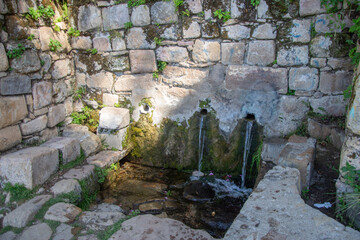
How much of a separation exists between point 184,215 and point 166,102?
5.78 ft

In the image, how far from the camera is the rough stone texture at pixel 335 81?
347cm

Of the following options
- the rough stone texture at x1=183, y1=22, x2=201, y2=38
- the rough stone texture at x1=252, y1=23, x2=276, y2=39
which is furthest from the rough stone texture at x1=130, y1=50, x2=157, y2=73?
the rough stone texture at x1=252, y1=23, x2=276, y2=39

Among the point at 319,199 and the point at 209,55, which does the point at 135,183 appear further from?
the point at 319,199

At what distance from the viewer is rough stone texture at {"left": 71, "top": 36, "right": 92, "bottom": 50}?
14.4 ft

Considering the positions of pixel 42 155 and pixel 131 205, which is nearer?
pixel 42 155

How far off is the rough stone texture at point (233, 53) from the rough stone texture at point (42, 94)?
2.46 m

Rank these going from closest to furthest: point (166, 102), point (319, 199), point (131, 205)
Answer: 1. point (319, 199)
2. point (131, 205)
3. point (166, 102)

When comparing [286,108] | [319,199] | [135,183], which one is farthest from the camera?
[135,183]

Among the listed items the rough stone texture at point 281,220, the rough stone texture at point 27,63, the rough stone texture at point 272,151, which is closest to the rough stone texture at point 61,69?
the rough stone texture at point 27,63

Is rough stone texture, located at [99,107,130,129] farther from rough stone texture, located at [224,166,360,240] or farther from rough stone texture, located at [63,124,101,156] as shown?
rough stone texture, located at [224,166,360,240]

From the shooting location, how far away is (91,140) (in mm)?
4137

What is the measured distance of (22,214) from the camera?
9.03 feet

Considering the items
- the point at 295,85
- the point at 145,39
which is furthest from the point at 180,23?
the point at 295,85

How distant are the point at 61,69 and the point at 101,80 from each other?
0.62m
